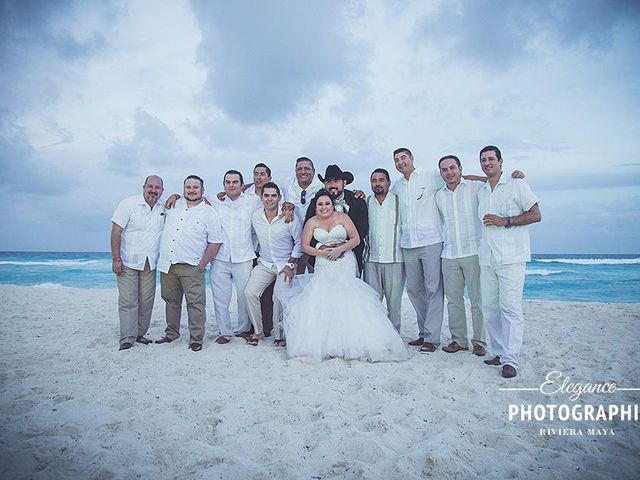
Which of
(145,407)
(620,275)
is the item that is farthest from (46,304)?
(620,275)

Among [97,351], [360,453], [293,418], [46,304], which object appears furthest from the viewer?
[46,304]

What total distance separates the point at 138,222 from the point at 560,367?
577 cm

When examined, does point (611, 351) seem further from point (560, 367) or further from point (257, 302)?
point (257, 302)

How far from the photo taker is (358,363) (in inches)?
181

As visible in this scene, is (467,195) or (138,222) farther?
(138,222)

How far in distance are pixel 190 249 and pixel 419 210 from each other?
3.28 metres

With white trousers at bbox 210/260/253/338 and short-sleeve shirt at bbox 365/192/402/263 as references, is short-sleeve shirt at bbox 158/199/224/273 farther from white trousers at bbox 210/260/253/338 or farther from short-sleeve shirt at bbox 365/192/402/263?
short-sleeve shirt at bbox 365/192/402/263

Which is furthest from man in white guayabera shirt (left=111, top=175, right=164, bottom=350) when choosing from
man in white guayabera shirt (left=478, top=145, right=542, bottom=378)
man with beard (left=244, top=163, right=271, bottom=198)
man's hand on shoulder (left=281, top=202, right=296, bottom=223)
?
man in white guayabera shirt (left=478, top=145, right=542, bottom=378)

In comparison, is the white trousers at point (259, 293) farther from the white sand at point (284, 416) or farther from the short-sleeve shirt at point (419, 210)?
the short-sleeve shirt at point (419, 210)

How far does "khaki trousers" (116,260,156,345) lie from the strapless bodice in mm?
2520

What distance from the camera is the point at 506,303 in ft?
14.1

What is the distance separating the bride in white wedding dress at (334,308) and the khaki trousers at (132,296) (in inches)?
83.3

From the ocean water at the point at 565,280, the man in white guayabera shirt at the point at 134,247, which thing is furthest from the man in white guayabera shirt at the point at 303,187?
the ocean water at the point at 565,280

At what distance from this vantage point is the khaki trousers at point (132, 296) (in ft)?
17.9
